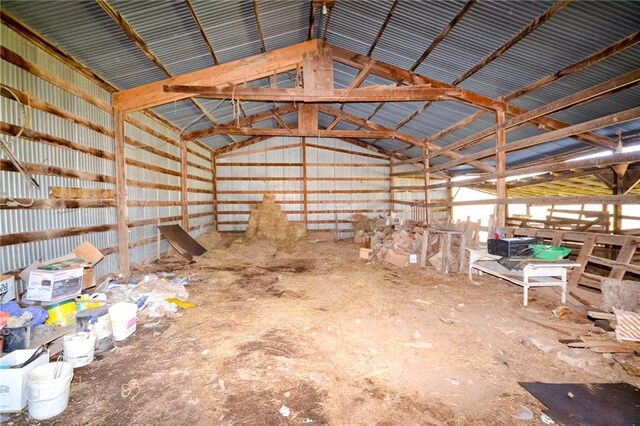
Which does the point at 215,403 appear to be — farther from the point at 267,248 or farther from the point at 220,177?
the point at 220,177

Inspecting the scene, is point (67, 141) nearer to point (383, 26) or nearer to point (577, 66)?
point (383, 26)

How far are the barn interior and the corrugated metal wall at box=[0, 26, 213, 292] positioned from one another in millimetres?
38

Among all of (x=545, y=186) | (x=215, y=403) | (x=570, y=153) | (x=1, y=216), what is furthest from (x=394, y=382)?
(x=545, y=186)

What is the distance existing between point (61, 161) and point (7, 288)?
2218 mm

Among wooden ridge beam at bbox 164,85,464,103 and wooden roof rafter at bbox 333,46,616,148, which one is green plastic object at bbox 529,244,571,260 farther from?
wooden ridge beam at bbox 164,85,464,103

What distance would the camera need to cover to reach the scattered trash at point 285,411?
2395mm

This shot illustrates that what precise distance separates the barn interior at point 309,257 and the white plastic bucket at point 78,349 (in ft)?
0.13

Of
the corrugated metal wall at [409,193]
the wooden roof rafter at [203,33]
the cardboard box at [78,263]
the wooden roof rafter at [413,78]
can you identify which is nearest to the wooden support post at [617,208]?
the wooden roof rafter at [413,78]

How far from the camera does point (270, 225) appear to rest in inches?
454

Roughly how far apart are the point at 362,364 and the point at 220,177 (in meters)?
11.9

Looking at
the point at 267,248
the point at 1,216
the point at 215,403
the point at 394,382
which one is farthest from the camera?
the point at 267,248

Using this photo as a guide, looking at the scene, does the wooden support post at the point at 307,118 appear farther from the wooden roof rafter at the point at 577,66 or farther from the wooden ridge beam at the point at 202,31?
the wooden roof rafter at the point at 577,66

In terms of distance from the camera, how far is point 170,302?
15.3ft

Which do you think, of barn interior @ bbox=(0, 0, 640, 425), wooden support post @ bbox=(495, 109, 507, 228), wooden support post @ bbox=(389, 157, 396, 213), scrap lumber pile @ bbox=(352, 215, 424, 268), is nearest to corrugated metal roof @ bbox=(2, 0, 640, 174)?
barn interior @ bbox=(0, 0, 640, 425)
